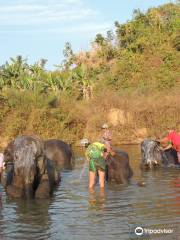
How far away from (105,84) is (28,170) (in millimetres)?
33114

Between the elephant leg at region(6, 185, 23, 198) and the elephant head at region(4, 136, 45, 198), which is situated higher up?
the elephant head at region(4, 136, 45, 198)

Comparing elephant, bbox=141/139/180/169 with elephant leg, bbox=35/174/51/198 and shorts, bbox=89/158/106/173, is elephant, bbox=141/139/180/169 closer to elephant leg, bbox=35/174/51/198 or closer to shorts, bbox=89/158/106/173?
shorts, bbox=89/158/106/173

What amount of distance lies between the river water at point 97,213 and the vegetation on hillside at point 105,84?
58.5 ft

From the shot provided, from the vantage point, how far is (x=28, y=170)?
11.7 m

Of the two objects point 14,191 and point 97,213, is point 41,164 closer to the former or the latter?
point 14,191

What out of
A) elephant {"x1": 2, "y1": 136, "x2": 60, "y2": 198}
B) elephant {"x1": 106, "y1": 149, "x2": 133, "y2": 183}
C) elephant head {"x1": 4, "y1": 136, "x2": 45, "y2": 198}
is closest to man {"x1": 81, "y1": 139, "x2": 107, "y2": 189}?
elephant {"x1": 106, "y1": 149, "x2": 133, "y2": 183}

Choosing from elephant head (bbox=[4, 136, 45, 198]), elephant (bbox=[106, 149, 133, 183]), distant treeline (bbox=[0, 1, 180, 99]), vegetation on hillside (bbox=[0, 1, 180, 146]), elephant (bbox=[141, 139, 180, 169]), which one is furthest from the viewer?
distant treeline (bbox=[0, 1, 180, 99])

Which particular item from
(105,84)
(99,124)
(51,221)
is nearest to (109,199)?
(51,221)

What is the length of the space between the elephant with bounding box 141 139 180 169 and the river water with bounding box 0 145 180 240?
279 centimetres

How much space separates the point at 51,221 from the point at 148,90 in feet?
84.0

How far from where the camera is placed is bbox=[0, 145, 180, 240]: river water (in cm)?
925

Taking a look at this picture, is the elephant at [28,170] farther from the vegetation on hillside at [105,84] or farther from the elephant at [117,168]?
the vegetation on hillside at [105,84]

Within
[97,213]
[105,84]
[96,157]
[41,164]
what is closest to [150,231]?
[97,213]

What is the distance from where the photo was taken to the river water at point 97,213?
9245mm
